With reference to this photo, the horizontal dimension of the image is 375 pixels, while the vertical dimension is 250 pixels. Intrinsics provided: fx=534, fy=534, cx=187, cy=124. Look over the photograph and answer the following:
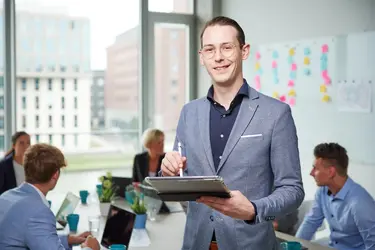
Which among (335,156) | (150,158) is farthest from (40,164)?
(150,158)

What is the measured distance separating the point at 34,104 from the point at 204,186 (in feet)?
16.6

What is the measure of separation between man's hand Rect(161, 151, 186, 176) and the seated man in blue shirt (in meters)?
1.85

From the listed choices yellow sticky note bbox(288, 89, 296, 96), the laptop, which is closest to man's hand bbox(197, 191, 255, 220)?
the laptop

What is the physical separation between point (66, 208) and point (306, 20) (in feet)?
9.79

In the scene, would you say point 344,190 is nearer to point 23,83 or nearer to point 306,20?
point 306,20

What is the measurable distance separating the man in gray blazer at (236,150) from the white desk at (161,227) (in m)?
1.20

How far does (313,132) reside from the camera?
5.02 meters

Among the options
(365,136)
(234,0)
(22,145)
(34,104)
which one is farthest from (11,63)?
(365,136)

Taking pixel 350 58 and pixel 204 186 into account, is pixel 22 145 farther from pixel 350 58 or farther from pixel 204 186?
pixel 204 186

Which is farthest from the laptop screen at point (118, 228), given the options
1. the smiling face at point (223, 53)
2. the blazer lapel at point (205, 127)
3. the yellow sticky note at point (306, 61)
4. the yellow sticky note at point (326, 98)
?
the yellow sticky note at point (306, 61)

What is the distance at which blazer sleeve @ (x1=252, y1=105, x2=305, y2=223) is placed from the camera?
1.55 meters

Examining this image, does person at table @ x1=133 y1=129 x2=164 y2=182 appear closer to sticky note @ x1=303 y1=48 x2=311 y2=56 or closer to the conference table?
the conference table

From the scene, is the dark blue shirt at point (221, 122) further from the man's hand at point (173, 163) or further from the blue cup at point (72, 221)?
the blue cup at point (72, 221)

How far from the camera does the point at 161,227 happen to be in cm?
337
